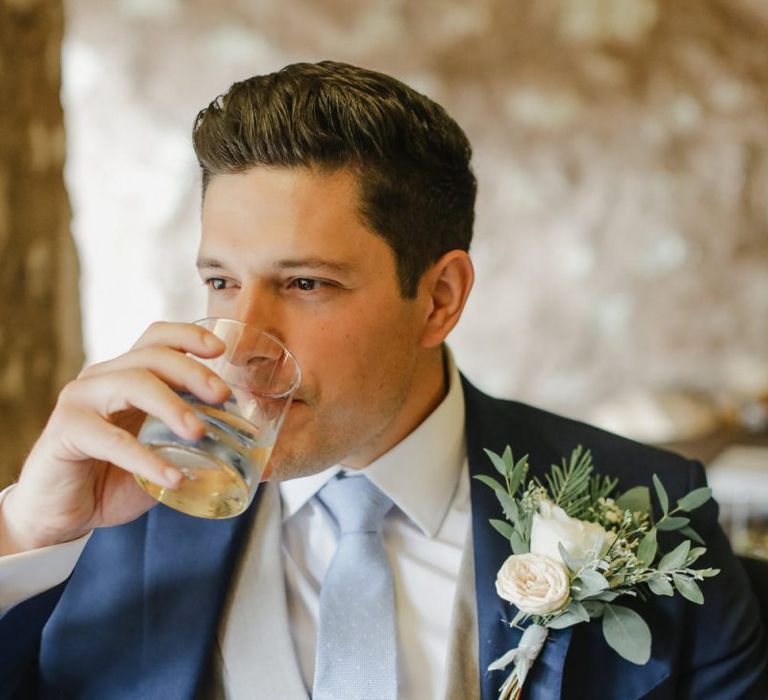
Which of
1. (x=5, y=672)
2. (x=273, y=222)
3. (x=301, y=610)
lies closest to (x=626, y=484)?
(x=301, y=610)

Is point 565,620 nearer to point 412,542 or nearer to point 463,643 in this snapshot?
point 463,643

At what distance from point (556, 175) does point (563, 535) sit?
3206mm

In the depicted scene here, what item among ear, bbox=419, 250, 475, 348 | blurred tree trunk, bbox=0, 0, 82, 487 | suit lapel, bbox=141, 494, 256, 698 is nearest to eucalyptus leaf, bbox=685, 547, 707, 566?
ear, bbox=419, 250, 475, 348

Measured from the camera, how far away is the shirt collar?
1.64 metres

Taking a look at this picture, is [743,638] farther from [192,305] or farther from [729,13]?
[729,13]

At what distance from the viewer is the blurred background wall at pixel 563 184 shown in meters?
3.94

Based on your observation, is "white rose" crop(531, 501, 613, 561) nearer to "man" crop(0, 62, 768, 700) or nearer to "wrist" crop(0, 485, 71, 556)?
"man" crop(0, 62, 768, 700)

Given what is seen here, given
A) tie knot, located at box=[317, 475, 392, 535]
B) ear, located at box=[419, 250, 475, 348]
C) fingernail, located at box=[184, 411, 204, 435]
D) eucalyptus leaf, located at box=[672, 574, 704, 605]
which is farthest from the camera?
ear, located at box=[419, 250, 475, 348]

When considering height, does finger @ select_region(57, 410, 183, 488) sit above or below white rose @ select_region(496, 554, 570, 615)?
above

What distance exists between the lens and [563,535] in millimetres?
1333

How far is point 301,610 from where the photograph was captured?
159cm

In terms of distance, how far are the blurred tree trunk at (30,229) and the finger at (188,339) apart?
1.11 m

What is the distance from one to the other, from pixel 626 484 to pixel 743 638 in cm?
31

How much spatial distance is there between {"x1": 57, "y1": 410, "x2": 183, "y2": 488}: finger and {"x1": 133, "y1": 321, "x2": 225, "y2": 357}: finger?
0.38 feet
